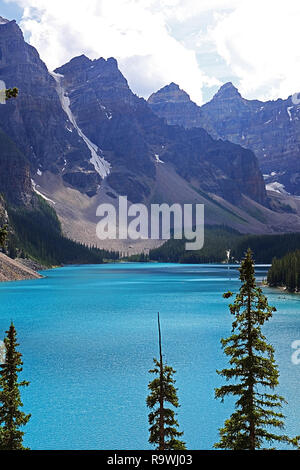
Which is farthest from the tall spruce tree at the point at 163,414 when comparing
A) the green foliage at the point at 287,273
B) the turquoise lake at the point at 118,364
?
the green foliage at the point at 287,273

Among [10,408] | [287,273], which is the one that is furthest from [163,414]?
[287,273]

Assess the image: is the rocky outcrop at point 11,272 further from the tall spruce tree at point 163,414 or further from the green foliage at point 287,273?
the tall spruce tree at point 163,414

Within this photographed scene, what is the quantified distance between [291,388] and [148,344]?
22.0m

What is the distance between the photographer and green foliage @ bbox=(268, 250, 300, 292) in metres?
127

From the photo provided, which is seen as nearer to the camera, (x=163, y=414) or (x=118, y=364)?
(x=163, y=414)

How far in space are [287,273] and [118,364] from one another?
91712 mm

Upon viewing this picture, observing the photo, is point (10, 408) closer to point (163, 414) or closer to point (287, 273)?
point (163, 414)

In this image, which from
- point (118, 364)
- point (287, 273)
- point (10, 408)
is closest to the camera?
point (10, 408)

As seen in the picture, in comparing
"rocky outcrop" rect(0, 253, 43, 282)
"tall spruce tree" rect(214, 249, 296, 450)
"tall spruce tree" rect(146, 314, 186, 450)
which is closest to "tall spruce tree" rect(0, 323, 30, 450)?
"tall spruce tree" rect(146, 314, 186, 450)

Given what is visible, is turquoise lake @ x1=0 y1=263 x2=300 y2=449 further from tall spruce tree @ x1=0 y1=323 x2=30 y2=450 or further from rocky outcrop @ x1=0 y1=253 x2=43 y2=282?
rocky outcrop @ x1=0 y1=253 x2=43 y2=282

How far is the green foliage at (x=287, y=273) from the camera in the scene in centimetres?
12662

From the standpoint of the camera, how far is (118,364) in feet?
163

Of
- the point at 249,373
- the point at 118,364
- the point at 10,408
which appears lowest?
the point at 10,408
